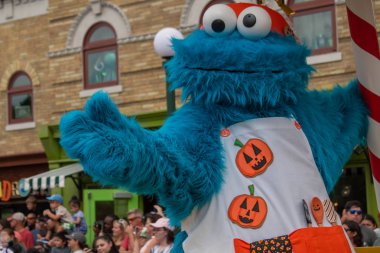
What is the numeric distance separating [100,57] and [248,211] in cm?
1080

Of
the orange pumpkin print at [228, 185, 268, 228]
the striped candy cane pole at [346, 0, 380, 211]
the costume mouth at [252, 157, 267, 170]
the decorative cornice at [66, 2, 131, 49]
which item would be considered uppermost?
the decorative cornice at [66, 2, 131, 49]

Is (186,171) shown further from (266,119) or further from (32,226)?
(32,226)

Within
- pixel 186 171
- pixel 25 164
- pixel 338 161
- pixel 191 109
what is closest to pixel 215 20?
pixel 191 109

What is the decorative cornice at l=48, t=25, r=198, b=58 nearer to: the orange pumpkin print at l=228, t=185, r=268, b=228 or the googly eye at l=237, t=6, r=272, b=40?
the googly eye at l=237, t=6, r=272, b=40

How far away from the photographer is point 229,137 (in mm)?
Result: 3391

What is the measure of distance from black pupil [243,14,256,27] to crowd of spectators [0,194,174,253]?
2.54 meters

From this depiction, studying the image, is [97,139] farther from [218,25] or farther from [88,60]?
[88,60]

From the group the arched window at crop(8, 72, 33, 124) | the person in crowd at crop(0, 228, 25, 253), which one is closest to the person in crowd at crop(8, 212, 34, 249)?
the person in crowd at crop(0, 228, 25, 253)

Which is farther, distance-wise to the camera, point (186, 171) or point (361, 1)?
point (361, 1)

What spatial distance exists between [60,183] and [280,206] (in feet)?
31.4

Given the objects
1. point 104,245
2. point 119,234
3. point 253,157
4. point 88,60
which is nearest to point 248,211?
point 253,157

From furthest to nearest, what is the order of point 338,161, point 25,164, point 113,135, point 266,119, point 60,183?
point 25,164 < point 60,183 < point 338,161 < point 266,119 < point 113,135

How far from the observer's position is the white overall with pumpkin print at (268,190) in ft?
10.6

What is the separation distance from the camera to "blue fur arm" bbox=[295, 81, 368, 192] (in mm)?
3602
